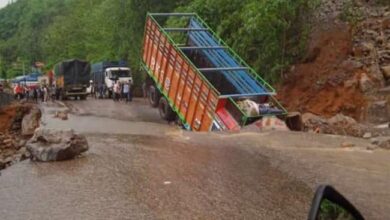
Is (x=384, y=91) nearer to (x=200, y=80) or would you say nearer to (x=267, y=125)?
(x=267, y=125)

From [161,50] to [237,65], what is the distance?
112 inches

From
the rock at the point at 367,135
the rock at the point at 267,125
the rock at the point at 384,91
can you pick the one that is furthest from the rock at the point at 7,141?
the rock at the point at 384,91

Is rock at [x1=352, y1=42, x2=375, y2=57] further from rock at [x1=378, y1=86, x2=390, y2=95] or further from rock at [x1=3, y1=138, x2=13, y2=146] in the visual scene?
rock at [x1=3, y1=138, x2=13, y2=146]

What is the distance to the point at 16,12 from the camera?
132 m

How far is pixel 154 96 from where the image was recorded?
21812 millimetres

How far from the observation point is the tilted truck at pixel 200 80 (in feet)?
53.0

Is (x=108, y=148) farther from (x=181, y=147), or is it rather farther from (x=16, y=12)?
(x=16, y=12)

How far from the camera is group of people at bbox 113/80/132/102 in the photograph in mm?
34259

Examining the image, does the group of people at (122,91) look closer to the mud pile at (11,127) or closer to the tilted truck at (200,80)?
the mud pile at (11,127)

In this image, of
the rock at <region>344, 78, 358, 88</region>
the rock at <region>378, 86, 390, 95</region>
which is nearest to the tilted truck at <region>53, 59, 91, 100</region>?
the rock at <region>344, 78, 358, 88</region>

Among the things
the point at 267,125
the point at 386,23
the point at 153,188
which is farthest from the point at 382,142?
the point at 386,23

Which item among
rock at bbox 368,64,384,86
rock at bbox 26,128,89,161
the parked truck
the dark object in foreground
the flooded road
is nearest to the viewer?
the dark object in foreground

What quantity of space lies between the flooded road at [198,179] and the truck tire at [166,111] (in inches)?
212

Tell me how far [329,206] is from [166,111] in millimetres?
17663
